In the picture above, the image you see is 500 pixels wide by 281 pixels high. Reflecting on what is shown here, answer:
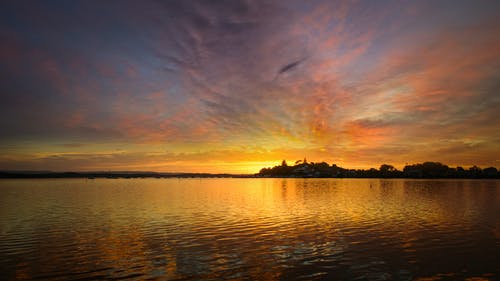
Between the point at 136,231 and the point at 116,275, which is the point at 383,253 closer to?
the point at 116,275

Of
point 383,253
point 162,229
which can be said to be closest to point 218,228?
point 162,229

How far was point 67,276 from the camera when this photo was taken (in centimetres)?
2283

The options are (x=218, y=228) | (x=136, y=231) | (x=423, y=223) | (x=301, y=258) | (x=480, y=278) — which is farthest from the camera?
(x=423, y=223)

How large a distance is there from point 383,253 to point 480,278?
26.2 ft

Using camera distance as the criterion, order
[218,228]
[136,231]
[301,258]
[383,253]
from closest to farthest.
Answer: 1. [301,258]
2. [383,253]
3. [136,231]
4. [218,228]

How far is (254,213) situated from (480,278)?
40322mm

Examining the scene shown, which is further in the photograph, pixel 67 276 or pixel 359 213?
pixel 359 213

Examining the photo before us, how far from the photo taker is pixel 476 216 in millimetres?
54688

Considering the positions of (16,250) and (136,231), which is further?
(136,231)

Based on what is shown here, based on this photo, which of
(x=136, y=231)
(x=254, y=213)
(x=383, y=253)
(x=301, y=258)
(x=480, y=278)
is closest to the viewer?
(x=480, y=278)

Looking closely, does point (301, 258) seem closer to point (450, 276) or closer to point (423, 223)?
point (450, 276)

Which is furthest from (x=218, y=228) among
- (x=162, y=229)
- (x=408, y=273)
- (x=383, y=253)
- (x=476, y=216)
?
(x=476, y=216)

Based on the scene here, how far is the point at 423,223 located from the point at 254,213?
2816 centimetres

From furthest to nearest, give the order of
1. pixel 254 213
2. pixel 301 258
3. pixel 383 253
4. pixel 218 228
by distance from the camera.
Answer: pixel 254 213
pixel 218 228
pixel 383 253
pixel 301 258
